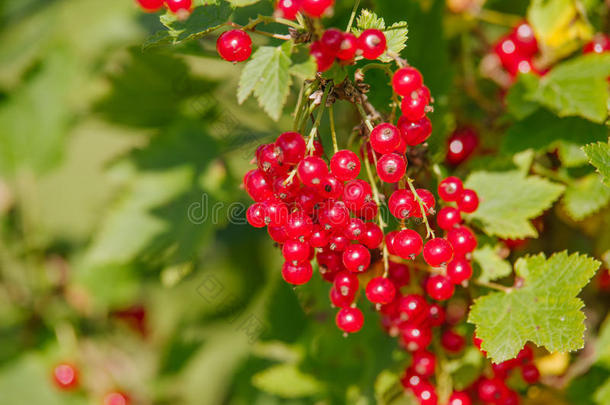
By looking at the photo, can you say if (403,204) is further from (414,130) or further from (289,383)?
(289,383)

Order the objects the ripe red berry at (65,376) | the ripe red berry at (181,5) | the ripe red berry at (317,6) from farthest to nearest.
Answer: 1. the ripe red berry at (65,376)
2. the ripe red berry at (181,5)
3. the ripe red berry at (317,6)

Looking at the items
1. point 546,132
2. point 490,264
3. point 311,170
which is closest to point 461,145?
point 546,132

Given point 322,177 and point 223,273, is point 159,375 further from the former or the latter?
point 322,177

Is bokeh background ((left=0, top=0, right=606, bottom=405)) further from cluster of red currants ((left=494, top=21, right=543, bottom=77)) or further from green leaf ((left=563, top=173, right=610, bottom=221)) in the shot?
green leaf ((left=563, top=173, right=610, bottom=221))

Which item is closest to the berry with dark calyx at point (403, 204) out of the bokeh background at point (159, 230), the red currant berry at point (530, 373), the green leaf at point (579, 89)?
the bokeh background at point (159, 230)

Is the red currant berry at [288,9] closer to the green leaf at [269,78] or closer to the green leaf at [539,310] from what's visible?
the green leaf at [269,78]

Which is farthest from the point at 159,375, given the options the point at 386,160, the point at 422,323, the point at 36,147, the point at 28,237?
the point at 386,160
